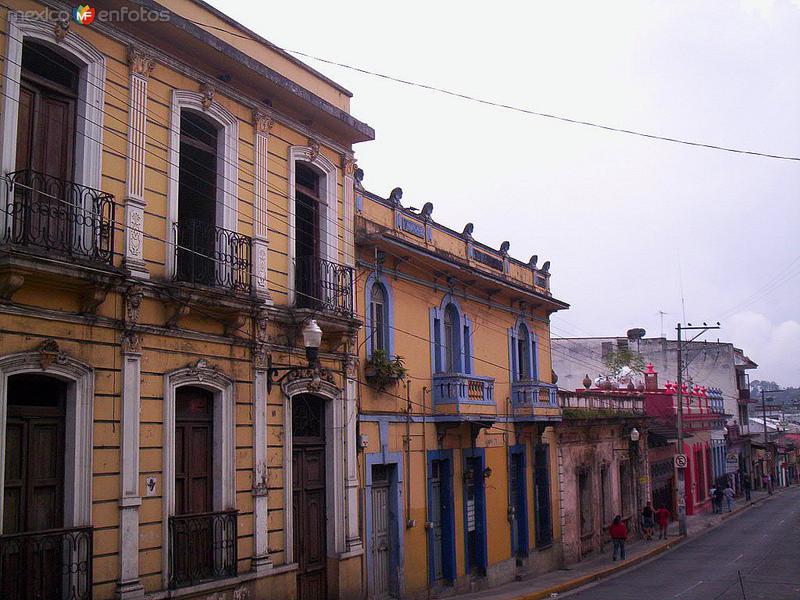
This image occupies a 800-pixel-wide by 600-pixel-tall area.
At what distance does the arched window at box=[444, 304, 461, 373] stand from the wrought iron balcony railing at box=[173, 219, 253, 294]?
811 cm

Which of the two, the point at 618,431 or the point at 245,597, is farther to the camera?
the point at 618,431

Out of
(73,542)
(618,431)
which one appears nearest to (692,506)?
(618,431)

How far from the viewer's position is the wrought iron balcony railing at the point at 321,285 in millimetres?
14258

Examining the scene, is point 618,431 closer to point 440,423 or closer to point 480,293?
point 480,293

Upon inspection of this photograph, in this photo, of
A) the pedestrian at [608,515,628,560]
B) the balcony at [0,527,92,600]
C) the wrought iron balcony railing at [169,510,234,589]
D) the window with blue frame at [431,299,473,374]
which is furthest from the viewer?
the pedestrian at [608,515,628,560]

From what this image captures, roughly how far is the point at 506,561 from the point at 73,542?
45.4 feet

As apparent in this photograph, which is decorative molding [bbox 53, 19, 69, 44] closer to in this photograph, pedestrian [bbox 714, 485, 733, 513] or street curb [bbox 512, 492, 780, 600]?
street curb [bbox 512, 492, 780, 600]

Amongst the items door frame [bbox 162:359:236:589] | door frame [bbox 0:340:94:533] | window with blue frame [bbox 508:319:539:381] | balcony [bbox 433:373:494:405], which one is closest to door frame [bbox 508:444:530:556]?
window with blue frame [bbox 508:319:539:381]

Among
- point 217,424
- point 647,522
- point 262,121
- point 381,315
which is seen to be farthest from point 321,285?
point 647,522

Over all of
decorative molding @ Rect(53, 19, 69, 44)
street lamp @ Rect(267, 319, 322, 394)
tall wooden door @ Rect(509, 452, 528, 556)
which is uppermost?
decorative molding @ Rect(53, 19, 69, 44)

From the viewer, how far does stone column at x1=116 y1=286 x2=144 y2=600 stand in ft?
33.1

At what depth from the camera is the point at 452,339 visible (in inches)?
797

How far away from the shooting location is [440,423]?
18.7 metres

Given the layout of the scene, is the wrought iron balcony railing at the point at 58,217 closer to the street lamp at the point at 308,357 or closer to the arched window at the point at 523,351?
the street lamp at the point at 308,357
